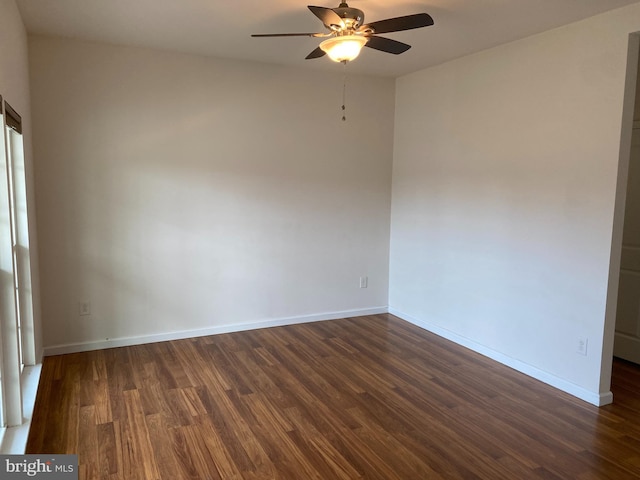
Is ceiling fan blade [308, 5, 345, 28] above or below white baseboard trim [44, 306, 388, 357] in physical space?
above

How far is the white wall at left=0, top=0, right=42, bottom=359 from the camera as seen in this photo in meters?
2.40

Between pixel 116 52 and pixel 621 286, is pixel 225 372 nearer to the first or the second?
pixel 116 52

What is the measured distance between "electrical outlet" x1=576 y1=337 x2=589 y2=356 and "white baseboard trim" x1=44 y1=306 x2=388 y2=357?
229 cm

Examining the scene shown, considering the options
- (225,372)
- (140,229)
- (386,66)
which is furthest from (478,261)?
(140,229)

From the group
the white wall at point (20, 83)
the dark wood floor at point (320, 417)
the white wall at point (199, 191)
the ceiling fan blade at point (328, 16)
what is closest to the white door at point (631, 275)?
the dark wood floor at point (320, 417)

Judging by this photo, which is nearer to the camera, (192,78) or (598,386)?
(598,386)

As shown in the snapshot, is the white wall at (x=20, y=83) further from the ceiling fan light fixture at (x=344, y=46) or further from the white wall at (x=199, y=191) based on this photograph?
the ceiling fan light fixture at (x=344, y=46)

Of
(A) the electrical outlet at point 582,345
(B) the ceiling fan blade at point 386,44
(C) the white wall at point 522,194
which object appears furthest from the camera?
(A) the electrical outlet at point 582,345

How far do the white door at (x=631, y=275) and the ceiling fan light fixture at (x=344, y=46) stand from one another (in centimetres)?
270

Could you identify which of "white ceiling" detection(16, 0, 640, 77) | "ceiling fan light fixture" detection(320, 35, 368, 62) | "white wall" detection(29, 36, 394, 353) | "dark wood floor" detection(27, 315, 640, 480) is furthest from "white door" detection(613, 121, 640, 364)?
"ceiling fan light fixture" detection(320, 35, 368, 62)

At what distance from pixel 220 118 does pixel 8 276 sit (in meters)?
2.35

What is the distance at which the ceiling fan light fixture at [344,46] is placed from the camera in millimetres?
2482

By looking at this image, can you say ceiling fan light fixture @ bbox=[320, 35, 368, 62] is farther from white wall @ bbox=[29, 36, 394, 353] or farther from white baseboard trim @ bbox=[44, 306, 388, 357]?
white baseboard trim @ bbox=[44, 306, 388, 357]

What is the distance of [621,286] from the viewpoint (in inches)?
156
